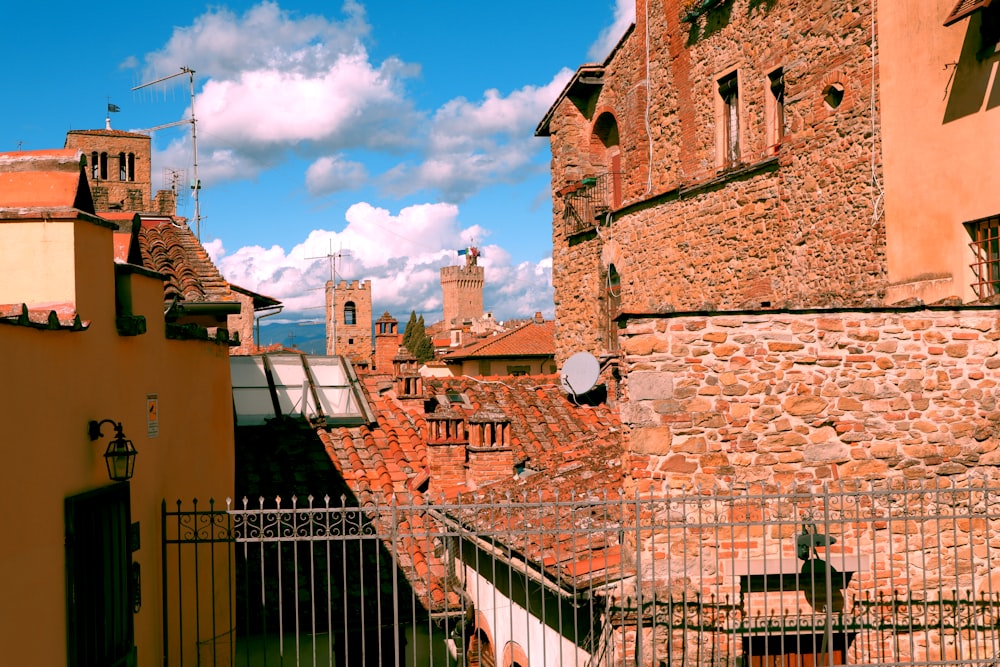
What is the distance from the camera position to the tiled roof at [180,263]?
33.6 ft

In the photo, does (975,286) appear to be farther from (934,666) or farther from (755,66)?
(755,66)

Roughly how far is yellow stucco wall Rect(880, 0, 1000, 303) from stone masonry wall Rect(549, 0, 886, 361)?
331 mm

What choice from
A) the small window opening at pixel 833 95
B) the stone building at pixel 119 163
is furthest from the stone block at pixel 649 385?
the stone building at pixel 119 163

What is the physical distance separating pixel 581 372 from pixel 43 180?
1092cm

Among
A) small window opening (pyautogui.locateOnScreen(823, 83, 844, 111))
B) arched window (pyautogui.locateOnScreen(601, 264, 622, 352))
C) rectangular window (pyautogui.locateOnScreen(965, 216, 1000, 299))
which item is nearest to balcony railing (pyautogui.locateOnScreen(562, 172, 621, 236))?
arched window (pyautogui.locateOnScreen(601, 264, 622, 352))

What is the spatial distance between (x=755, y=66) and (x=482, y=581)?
8.79 meters

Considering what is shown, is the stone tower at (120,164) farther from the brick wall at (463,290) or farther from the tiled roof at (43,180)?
the tiled roof at (43,180)

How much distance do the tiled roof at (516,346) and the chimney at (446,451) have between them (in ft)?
103

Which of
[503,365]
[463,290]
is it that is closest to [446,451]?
[503,365]

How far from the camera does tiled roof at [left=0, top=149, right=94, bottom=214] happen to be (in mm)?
6348

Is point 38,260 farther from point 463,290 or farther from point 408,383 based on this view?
point 463,290

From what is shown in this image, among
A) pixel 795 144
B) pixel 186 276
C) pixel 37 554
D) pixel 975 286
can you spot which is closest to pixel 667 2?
pixel 795 144

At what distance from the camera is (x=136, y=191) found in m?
68.0

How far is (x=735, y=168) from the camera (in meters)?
15.1
